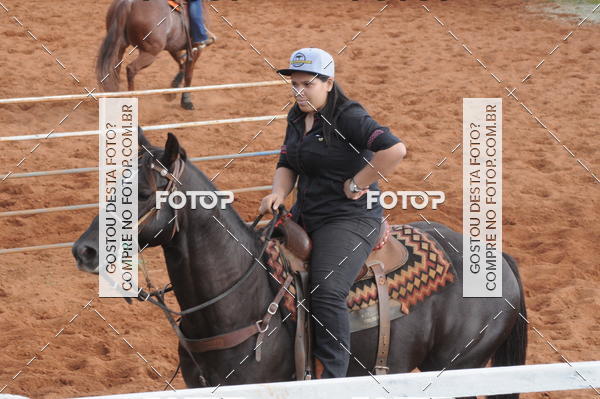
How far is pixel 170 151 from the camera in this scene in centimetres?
373

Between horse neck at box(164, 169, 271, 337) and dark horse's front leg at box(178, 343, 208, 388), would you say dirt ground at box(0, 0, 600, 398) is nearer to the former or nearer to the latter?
dark horse's front leg at box(178, 343, 208, 388)

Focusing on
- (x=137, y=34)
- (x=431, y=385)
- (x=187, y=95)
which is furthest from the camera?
(x=187, y=95)

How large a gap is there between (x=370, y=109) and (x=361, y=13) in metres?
4.60

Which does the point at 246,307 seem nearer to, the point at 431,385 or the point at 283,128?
the point at 431,385

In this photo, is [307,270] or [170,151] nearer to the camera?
[170,151]

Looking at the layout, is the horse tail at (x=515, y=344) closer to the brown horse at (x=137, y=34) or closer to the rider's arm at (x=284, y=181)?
the rider's arm at (x=284, y=181)

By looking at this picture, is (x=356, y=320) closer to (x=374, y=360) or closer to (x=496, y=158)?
(x=374, y=360)

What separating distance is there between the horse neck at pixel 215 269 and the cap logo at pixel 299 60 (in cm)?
75

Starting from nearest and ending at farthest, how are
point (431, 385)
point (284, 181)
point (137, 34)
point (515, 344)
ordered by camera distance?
point (431, 385)
point (284, 181)
point (515, 344)
point (137, 34)

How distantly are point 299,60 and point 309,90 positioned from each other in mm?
160

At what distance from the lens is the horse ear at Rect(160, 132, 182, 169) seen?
3.66 metres

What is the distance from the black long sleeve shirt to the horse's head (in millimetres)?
761

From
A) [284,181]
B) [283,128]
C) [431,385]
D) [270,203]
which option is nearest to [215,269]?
[270,203]

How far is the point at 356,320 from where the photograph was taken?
4363mm
